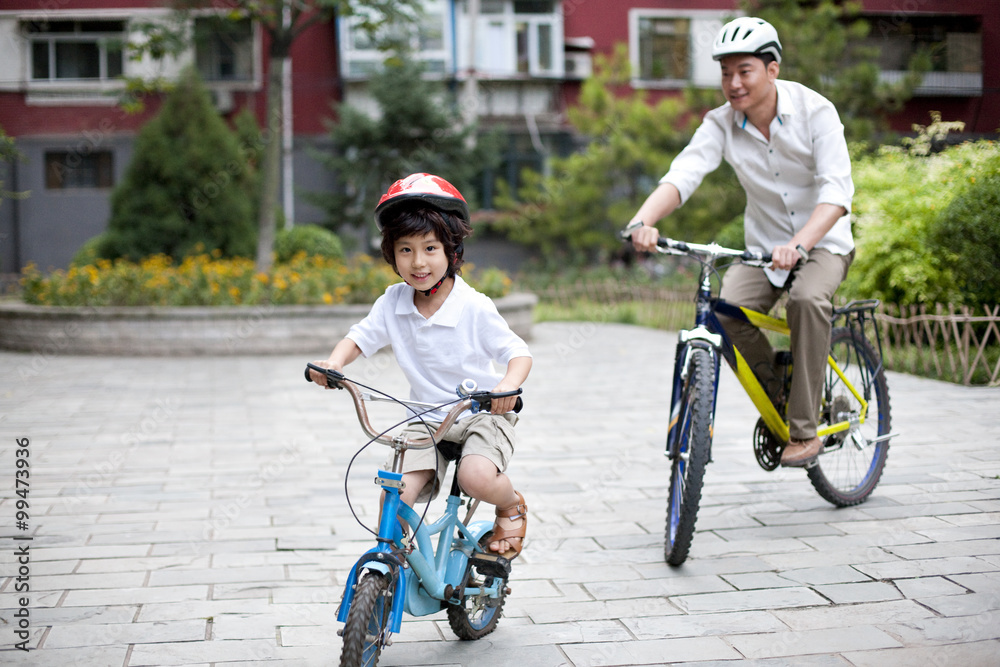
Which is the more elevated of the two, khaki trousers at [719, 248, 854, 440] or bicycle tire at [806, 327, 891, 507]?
khaki trousers at [719, 248, 854, 440]

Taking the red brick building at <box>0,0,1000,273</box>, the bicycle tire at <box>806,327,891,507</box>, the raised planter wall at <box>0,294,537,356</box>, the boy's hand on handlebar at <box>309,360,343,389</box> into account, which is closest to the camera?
the boy's hand on handlebar at <box>309,360,343,389</box>

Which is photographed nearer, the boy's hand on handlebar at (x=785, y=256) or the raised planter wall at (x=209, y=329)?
the boy's hand on handlebar at (x=785, y=256)

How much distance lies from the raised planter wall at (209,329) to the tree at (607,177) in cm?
919

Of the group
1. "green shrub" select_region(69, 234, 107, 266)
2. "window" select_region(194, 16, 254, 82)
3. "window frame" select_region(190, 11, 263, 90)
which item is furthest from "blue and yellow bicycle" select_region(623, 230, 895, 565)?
"window" select_region(194, 16, 254, 82)

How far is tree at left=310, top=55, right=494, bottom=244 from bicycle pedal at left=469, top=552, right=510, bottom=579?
684 inches

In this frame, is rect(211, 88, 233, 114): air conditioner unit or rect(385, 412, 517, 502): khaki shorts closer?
rect(385, 412, 517, 502): khaki shorts

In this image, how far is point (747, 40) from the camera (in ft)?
12.8

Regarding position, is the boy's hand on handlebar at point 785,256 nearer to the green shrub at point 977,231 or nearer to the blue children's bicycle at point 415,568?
the blue children's bicycle at point 415,568

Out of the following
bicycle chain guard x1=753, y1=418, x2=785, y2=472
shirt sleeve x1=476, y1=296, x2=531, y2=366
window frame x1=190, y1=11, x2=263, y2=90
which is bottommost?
bicycle chain guard x1=753, y1=418, x2=785, y2=472

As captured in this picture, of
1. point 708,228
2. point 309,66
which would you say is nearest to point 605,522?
point 708,228

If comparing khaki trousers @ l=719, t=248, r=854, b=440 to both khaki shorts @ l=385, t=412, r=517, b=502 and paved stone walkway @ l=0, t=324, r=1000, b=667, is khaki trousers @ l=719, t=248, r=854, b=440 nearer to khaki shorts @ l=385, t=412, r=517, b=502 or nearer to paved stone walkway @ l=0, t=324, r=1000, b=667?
paved stone walkway @ l=0, t=324, r=1000, b=667

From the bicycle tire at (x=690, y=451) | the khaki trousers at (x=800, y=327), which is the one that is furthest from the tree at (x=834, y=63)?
the bicycle tire at (x=690, y=451)

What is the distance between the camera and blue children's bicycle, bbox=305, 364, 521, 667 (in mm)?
2482

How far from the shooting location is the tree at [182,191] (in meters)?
15.5
